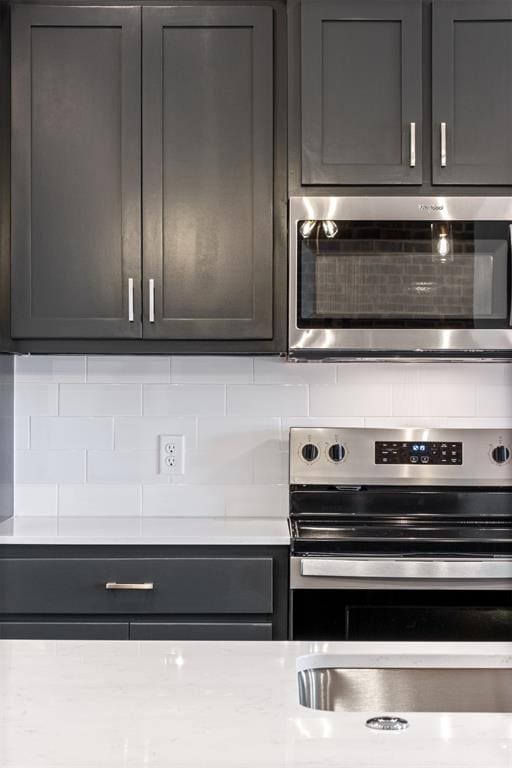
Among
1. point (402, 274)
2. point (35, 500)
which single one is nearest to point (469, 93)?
point (402, 274)

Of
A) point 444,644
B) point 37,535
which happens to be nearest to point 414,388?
point 37,535

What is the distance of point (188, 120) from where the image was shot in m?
2.42

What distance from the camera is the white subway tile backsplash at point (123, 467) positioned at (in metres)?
2.74

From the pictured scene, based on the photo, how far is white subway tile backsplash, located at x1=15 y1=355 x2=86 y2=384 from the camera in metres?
2.75

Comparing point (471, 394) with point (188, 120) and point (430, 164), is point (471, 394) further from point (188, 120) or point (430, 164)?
point (188, 120)

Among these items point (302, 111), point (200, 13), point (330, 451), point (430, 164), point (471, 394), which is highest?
point (200, 13)

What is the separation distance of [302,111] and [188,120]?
0.34m

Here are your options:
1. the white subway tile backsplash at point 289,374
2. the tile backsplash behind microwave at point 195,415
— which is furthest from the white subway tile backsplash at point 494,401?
the white subway tile backsplash at point 289,374

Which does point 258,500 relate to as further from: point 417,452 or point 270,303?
point 270,303

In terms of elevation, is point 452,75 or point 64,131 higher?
point 452,75

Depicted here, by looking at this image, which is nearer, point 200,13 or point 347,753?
point 347,753

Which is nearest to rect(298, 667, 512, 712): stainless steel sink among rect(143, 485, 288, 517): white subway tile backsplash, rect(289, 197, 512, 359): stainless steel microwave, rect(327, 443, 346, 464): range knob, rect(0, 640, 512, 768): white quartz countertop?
rect(0, 640, 512, 768): white quartz countertop

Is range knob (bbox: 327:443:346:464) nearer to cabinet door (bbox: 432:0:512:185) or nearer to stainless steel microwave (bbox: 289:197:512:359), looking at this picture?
stainless steel microwave (bbox: 289:197:512:359)

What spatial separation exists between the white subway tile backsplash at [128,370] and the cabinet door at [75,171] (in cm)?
32
